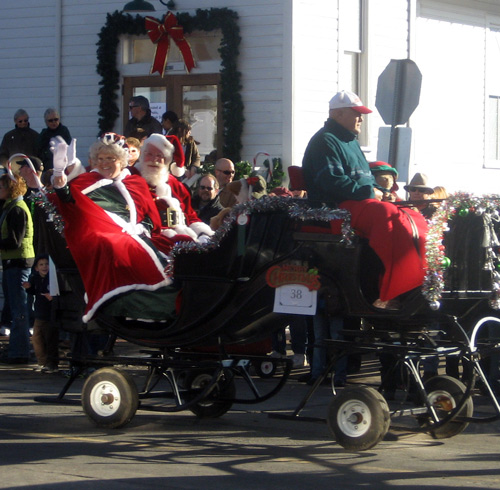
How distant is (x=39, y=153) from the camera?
14.9 meters

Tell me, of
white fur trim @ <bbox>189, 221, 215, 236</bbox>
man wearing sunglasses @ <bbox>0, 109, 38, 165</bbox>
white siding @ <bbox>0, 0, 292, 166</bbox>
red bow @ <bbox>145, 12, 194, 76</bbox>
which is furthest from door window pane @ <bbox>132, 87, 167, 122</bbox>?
white fur trim @ <bbox>189, 221, 215, 236</bbox>

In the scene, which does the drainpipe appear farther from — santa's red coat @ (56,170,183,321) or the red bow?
santa's red coat @ (56,170,183,321)

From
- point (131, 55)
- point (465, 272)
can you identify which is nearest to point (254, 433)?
point (465, 272)

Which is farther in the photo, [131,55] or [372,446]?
[131,55]

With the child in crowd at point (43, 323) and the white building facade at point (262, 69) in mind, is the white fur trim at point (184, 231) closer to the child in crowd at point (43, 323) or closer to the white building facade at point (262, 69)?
the child in crowd at point (43, 323)

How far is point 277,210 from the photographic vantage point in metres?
7.16

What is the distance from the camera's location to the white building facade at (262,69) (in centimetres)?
1502

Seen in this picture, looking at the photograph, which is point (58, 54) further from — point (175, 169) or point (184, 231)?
point (184, 231)

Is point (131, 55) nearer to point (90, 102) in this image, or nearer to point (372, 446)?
point (90, 102)

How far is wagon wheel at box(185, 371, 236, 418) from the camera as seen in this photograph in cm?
809

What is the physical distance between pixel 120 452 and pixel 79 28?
1062 centimetres

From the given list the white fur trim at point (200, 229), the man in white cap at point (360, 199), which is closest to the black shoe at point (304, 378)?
the white fur trim at point (200, 229)

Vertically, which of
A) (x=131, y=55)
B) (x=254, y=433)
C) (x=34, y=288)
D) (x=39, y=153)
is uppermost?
(x=131, y=55)

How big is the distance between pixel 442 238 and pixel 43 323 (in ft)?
18.5
